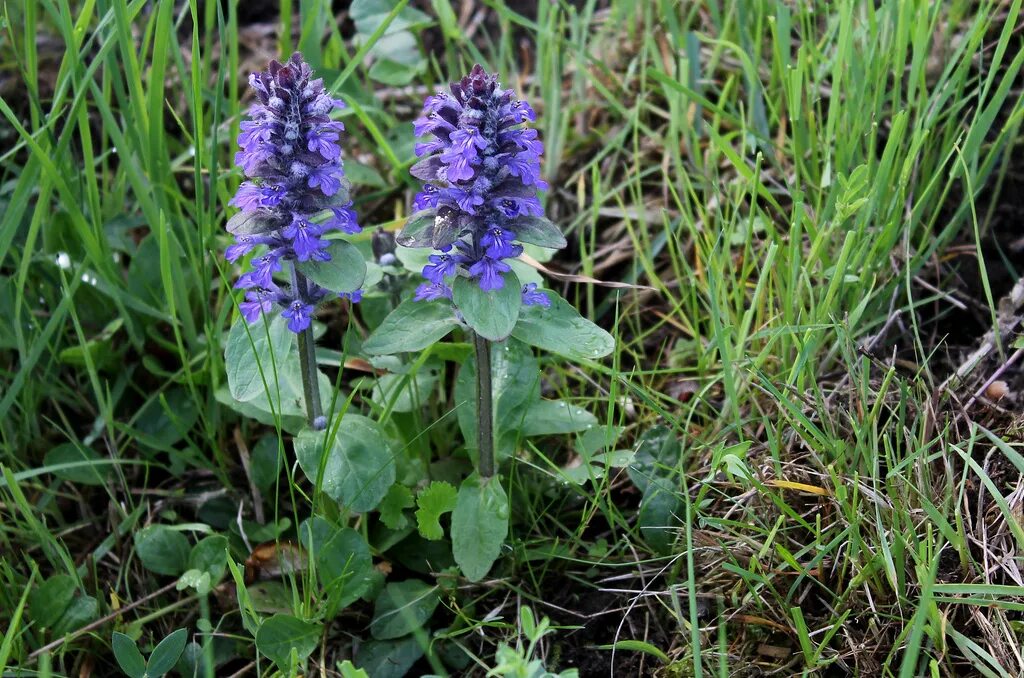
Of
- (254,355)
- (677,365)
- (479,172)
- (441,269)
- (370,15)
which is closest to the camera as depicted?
(479,172)

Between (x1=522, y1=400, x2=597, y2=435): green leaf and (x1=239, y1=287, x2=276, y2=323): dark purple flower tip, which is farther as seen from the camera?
(x1=522, y1=400, x2=597, y2=435): green leaf

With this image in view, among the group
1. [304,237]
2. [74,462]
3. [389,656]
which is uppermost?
[304,237]

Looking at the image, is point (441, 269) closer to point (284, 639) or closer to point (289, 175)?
point (289, 175)

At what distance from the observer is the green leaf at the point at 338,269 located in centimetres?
217

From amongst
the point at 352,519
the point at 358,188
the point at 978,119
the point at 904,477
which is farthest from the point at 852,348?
the point at 358,188

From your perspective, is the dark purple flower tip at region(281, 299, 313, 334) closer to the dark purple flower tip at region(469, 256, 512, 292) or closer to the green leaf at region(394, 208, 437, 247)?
the green leaf at region(394, 208, 437, 247)

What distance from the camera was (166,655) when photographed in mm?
2203

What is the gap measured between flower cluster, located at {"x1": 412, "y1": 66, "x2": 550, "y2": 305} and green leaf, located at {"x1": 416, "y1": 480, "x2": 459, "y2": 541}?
1.72 ft

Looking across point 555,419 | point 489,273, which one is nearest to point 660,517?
point 555,419

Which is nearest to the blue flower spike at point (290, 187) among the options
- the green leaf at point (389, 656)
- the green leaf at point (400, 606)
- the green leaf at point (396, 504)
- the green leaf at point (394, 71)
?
the green leaf at point (396, 504)

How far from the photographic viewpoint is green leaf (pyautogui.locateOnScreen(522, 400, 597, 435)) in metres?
2.52

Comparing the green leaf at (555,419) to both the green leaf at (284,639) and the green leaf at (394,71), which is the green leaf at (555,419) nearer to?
the green leaf at (284,639)

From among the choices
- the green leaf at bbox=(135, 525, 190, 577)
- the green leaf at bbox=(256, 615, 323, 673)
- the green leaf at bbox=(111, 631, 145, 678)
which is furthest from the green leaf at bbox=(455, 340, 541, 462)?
the green leaf at bbox=(111, 631, 145, 678)

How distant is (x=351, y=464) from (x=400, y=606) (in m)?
0.39
